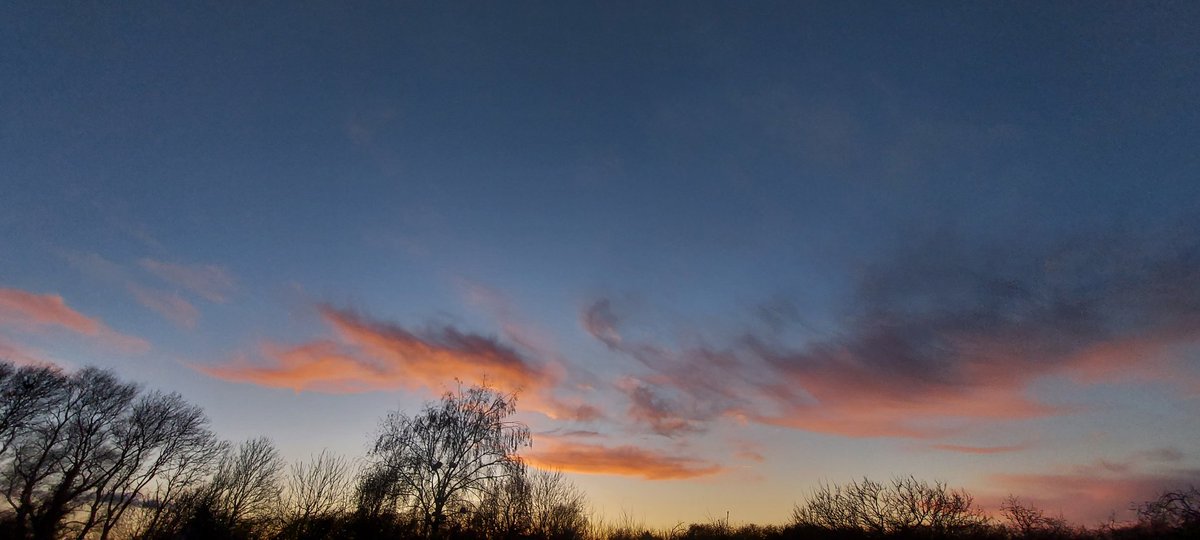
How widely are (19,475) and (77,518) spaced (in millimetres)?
6501

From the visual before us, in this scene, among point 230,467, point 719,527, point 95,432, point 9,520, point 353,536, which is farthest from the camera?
point 230,467

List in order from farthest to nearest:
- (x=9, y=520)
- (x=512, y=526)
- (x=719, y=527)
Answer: (x=9, y=520), (x=719, y=527), (x=512, y=526)

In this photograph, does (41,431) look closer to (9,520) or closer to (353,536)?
(9,520)

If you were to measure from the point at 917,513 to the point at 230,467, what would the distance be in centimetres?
6251

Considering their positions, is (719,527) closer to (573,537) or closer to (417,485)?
(573,537)

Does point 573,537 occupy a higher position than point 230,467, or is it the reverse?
point 230,467

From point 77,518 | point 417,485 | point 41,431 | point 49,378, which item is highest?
point 49,378

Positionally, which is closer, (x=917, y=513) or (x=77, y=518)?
(x=917, y=513)

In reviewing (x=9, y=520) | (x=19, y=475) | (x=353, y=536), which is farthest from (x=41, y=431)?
(x=353, y=536)

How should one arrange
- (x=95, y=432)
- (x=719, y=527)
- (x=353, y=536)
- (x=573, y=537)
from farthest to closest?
1. (x=95, y=432)
2. (x=719, y=527)
3. (x=573, y=537)
4. (x=353, y=536)

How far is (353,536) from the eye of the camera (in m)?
19.4

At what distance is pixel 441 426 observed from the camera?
44.7 metres

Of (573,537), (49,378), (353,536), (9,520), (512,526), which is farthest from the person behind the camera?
(49,378)

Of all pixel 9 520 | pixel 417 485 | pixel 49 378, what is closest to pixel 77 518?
pixel 9 520
